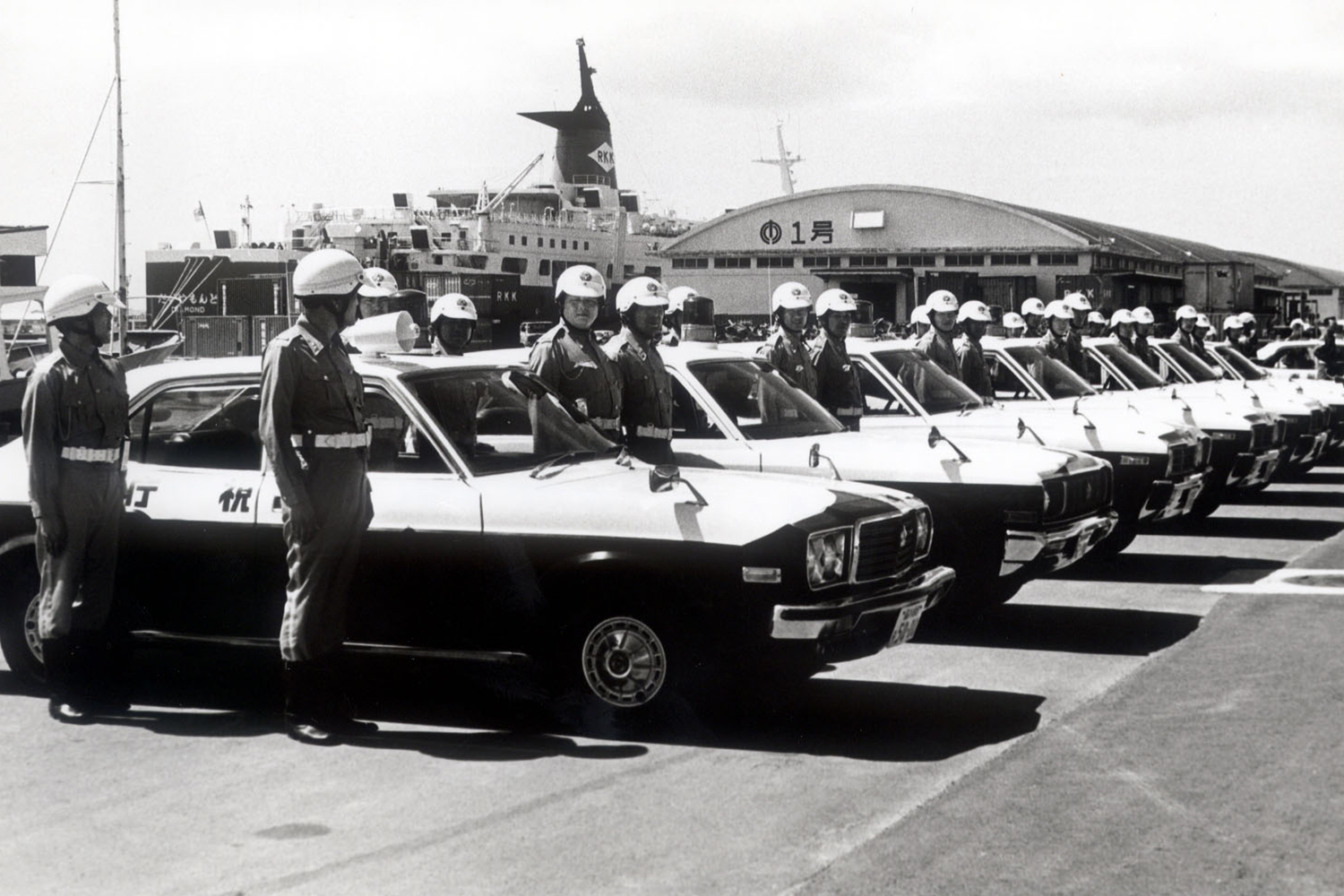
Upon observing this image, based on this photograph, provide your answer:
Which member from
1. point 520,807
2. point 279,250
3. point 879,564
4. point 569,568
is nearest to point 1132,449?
point 879,564

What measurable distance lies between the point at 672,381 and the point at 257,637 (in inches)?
126

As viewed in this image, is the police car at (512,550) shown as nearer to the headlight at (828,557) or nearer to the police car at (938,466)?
the headlight at (828,557)

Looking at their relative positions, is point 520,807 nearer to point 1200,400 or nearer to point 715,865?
point 715,865

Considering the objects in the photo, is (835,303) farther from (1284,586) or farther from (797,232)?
(797,232)

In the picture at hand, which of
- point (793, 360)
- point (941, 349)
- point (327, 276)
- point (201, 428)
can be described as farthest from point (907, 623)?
point (941, 349)

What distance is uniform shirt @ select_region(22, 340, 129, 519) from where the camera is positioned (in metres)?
7.22

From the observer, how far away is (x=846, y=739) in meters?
6.73

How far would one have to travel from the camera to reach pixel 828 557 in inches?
263

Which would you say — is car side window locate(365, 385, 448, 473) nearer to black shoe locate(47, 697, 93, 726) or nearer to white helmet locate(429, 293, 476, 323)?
black shoe locate(47, 697, 93, 726)

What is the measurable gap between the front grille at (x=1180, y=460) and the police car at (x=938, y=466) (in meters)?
1.64

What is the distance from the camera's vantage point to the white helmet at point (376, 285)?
993 centimetres

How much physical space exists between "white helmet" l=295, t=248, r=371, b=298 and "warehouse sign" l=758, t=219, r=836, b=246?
55.9 metres

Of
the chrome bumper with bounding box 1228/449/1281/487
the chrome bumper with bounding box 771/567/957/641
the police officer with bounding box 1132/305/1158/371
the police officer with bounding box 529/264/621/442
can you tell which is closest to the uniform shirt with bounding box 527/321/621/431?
the police officer with bounding box 529/264/621/442

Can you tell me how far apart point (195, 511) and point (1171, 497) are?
6.76 m
